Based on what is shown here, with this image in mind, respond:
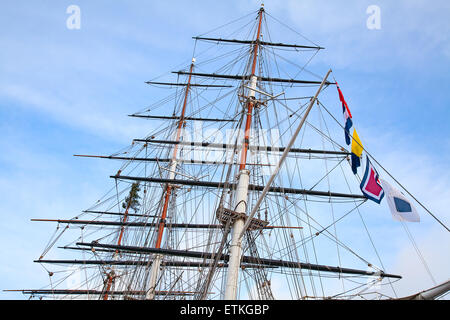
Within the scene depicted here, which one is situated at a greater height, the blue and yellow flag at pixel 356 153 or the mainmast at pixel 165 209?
the mainmast at pixel 165 209

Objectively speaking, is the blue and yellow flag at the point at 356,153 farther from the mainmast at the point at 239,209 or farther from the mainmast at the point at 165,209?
the mainmast at the point at 165,209

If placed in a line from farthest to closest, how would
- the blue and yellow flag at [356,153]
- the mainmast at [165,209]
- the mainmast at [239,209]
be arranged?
the mainmast at [165,209], the mainmast at [239,209], the blue and yellow flag at [356,153]

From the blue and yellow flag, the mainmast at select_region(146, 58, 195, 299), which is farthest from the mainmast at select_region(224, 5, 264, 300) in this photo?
the mainmast at select_region(146, 58, 195, 299)

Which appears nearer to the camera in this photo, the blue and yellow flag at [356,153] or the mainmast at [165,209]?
the blue and yellow flag at [356,153]

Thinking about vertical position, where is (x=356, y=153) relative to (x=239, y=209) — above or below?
below

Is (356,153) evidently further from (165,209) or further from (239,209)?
(165,209)

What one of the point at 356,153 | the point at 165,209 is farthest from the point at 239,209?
the point at 165,209

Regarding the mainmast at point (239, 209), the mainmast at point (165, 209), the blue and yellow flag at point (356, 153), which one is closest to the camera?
the blue and yellow flag at point (356, 153)

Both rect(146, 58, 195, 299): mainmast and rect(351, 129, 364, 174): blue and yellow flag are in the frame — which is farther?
rect(146, 58, 195, 299): mainmast

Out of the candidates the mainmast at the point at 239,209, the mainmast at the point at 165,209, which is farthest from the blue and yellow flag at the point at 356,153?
the mainmast at the point at 165,209

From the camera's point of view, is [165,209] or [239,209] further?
[165,209]

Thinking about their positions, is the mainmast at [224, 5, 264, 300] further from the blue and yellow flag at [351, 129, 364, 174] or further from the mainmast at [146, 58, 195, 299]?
the mainmast at [146, 58, 195, 299]
